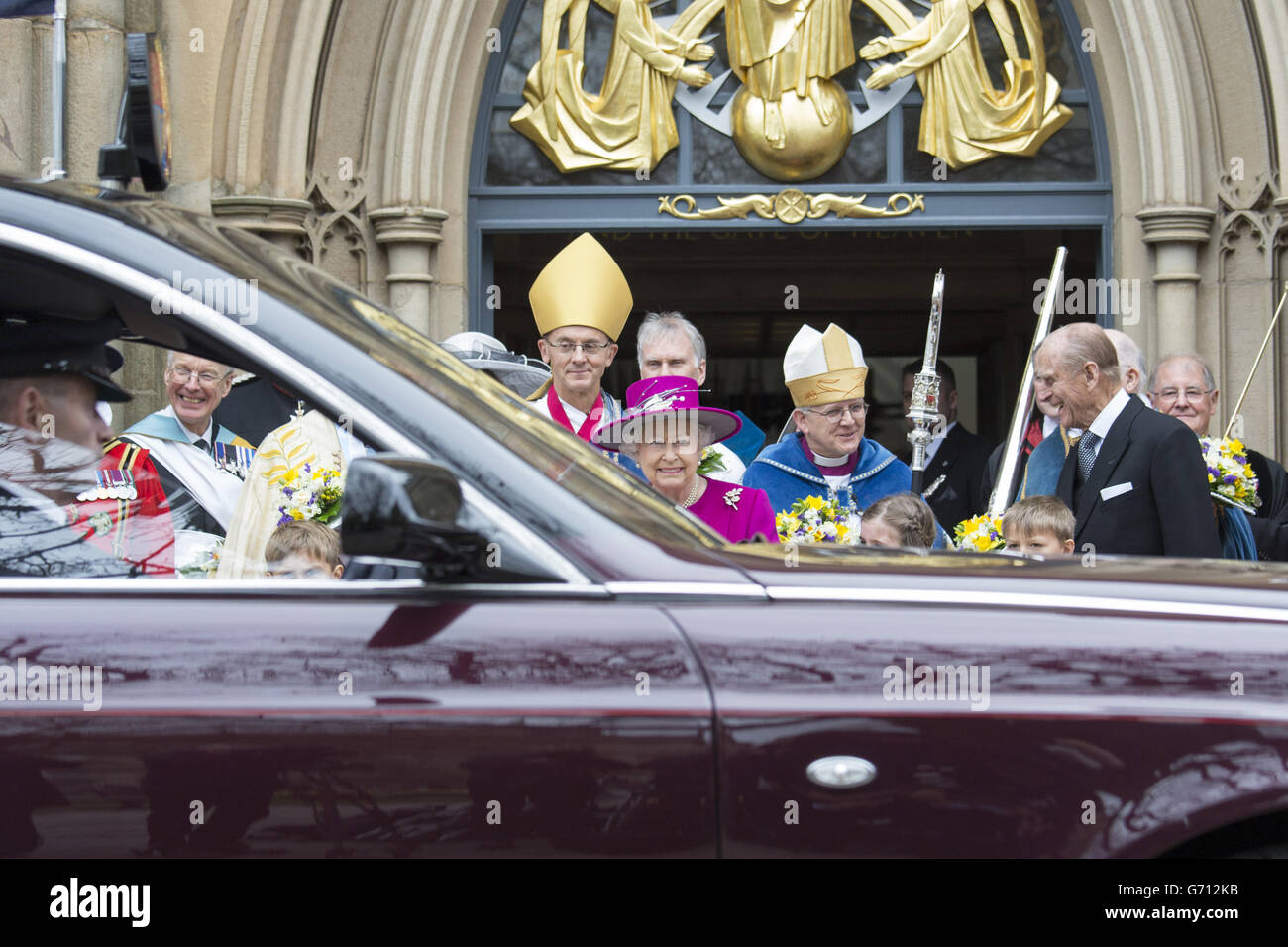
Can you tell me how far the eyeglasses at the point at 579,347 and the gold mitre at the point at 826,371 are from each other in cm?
71

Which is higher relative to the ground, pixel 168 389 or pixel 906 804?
pixel 168 389

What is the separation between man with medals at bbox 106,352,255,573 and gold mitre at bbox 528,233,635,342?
1511 millimetres

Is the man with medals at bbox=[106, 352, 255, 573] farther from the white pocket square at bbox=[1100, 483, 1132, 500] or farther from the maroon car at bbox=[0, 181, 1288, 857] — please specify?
the white pocket square at bbox=[1100, 483, 1132, 500]

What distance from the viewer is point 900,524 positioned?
14.7 feet

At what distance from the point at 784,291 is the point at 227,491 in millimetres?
12424

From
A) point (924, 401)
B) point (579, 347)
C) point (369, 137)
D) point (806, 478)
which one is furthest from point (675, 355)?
point (369, 137)

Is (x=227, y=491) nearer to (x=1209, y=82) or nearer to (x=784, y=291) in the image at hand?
(x=1209, y=82)

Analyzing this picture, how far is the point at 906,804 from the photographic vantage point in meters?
1.84

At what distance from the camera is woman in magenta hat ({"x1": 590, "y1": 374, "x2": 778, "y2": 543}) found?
454cm

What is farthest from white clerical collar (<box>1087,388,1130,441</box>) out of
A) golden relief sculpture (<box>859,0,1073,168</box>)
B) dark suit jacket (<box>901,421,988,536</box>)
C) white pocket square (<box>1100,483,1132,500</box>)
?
golden relief sculpture (<box>859,0,1073,168</box>)
